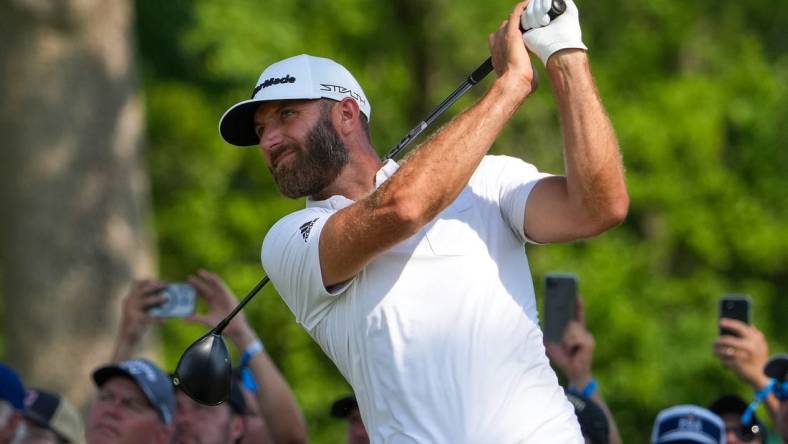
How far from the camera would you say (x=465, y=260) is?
4.11 metres

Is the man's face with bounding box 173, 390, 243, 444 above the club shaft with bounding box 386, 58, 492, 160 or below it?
below

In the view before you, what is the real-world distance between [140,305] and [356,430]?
48.2 inches

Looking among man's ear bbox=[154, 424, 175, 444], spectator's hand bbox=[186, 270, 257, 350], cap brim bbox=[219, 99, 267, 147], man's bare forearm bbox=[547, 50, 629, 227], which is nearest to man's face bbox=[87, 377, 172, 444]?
man's ear bbox=[154, 424, 175, 444]

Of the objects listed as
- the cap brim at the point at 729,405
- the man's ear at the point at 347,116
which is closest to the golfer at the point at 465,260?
the man's ear at the point at 347,116

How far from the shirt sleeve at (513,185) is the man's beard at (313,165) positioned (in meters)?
0.46

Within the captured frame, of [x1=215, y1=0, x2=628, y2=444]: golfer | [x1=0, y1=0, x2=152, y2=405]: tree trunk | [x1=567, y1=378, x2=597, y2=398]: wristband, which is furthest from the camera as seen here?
[x1=0, y1=0, x2=152, y2=405]: tree trunk

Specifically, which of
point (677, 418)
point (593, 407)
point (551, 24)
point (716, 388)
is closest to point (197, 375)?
point (551, 24)

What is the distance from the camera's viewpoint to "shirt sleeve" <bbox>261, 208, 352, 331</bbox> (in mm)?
4203

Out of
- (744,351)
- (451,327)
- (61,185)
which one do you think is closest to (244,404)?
(744,351)

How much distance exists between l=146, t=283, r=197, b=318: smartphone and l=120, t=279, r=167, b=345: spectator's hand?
0.08 feet

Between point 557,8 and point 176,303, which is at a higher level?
point 557,8

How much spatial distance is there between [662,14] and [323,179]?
16.9 m

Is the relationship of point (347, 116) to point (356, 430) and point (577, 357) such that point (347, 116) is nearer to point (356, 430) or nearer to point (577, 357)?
point (356, 430)

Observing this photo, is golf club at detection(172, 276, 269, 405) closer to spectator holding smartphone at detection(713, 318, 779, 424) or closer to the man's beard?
the man's beard
